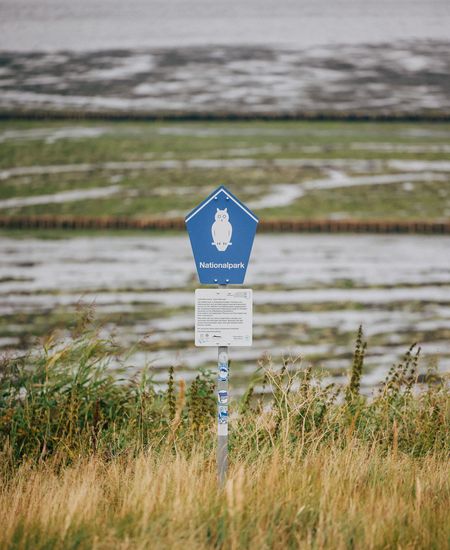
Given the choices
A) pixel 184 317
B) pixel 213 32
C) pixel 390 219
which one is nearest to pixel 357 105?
pixel 213 32

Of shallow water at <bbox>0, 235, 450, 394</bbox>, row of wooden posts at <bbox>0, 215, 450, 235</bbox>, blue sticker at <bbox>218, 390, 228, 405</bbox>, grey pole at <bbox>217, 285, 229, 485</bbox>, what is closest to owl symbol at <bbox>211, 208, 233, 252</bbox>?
grey pole at <bbox>217, 285, 229, 485</bbox>

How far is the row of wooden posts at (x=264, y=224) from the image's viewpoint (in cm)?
1822

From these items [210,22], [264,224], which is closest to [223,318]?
[264,224]

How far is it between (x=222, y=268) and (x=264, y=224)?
12.7m

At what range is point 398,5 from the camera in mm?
34656

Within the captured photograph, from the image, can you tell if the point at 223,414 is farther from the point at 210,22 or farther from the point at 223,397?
the point at 210,22

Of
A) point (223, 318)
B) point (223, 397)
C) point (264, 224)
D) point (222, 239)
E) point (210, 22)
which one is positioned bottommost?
point (223, 397)

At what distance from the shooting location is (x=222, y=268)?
5902 millimetres

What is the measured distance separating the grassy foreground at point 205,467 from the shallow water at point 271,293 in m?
2.51

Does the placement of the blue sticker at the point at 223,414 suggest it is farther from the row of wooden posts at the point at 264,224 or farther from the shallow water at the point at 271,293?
the row of wooden posts at the point at 264,224

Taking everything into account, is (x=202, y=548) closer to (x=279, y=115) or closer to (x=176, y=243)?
(x=176, y=243)

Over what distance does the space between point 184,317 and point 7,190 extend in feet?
32.2

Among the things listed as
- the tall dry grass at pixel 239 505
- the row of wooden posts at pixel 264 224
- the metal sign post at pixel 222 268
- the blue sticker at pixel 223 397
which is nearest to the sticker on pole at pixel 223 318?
the metal sign post at pixel 222 268

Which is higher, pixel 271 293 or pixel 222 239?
pixel 222 239
